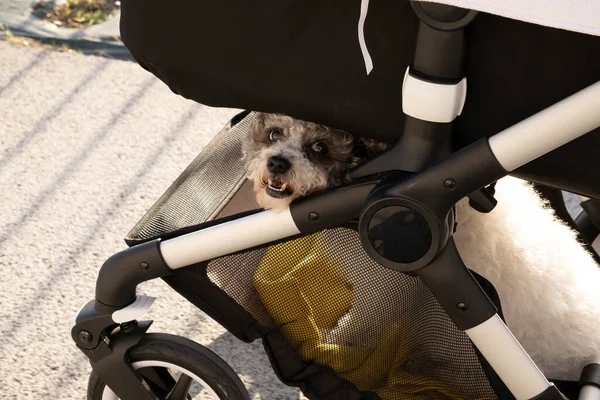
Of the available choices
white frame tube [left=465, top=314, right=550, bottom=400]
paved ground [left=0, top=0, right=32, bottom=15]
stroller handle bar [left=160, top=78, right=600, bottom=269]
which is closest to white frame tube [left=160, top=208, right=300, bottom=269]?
stroller handle bar [left=160, top=78, right=600, bottom=269]

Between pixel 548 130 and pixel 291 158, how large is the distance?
Answer: 2.04 feet

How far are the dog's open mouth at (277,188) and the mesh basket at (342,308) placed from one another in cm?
9

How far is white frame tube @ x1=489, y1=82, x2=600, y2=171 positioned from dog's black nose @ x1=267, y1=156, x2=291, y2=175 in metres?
0.50

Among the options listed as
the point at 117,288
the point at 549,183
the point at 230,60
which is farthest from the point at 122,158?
the point at 549,183

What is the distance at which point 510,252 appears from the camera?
1.82 m

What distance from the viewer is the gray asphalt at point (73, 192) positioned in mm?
2277

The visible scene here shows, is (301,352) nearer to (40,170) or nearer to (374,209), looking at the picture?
(374,209)

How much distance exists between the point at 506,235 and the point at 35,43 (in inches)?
109

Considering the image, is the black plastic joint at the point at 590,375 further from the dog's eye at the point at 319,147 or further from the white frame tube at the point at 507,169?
the dog's eye at the point at 319,147

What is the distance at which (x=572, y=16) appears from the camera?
3.83 feet

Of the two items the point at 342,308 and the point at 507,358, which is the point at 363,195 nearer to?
the point at 342,308

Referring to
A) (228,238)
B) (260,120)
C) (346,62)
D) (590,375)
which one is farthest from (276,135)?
(590,375)

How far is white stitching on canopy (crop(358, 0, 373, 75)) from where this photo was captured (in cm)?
130

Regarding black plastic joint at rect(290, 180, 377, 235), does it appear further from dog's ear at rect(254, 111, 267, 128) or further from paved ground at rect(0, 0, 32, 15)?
paved ground at rect(0, 0, 32, 15)
